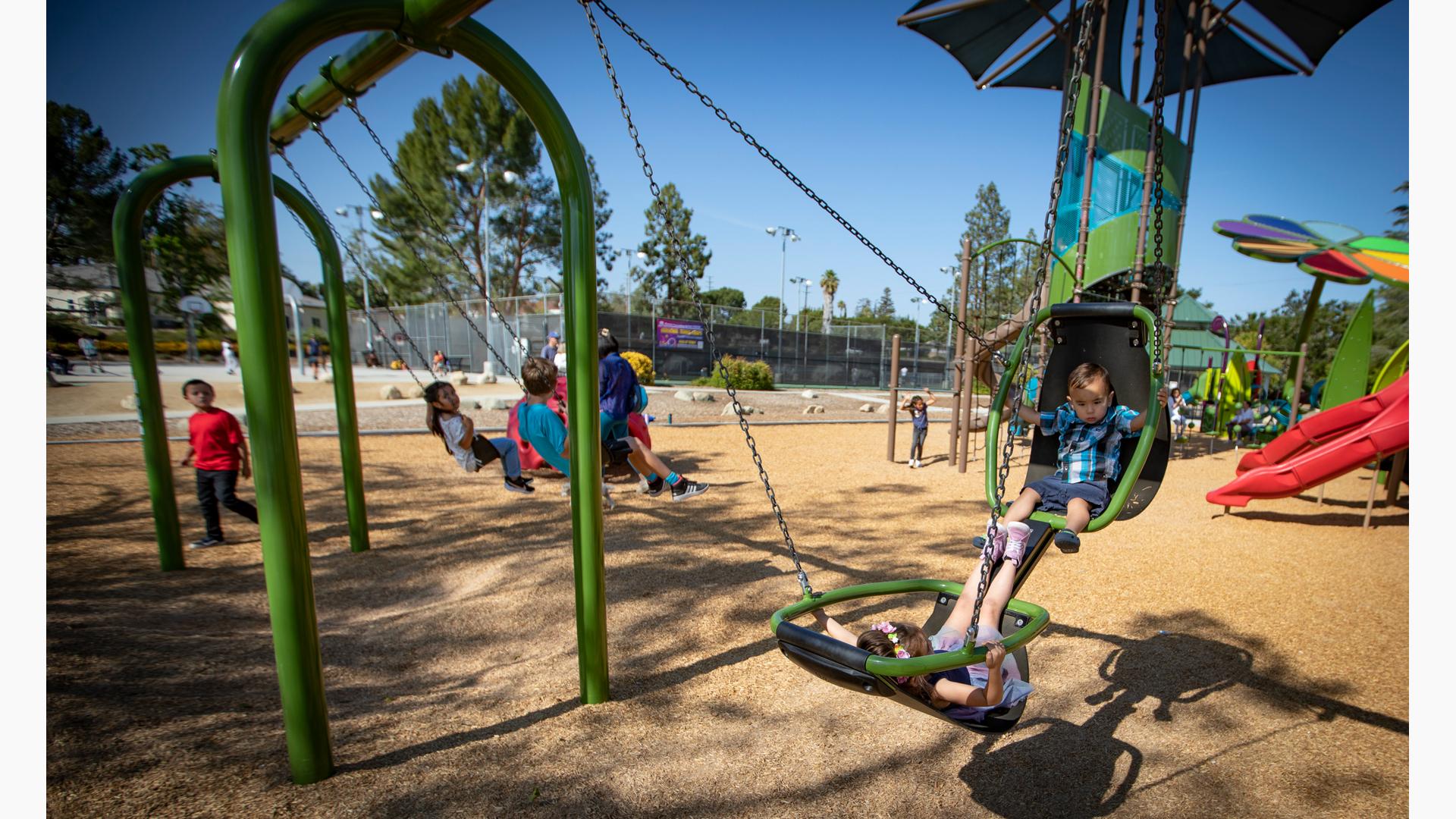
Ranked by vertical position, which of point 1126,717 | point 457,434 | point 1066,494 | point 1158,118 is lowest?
point 1126,717

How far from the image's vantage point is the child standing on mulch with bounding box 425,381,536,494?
4844 mm

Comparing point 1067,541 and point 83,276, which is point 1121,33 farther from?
point 83,276

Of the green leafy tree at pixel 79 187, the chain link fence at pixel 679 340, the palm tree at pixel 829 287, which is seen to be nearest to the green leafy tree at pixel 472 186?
the chain link fence at pixel 679 340

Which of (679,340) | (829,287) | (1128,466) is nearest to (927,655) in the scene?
(1128,466)

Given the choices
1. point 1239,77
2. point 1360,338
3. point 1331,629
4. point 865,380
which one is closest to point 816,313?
point 865,380

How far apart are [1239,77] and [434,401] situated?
1665cm

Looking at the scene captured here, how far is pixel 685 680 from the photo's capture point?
3.46 m

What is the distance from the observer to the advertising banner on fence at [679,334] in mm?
24328

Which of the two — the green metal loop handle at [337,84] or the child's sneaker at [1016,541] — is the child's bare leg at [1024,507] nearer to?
the child's sneaker at [1016,541]

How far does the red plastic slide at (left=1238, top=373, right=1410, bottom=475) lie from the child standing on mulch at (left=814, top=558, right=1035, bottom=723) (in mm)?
6418

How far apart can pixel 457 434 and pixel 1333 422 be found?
848cm

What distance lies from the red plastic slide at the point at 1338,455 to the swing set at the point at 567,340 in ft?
15.8

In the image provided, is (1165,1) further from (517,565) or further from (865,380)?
(865,380)

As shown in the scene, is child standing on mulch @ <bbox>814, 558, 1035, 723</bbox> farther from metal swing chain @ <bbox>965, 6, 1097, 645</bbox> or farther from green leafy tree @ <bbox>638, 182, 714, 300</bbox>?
green leafy tree @ <bbox>638, 182, 714, 300</bbox>
